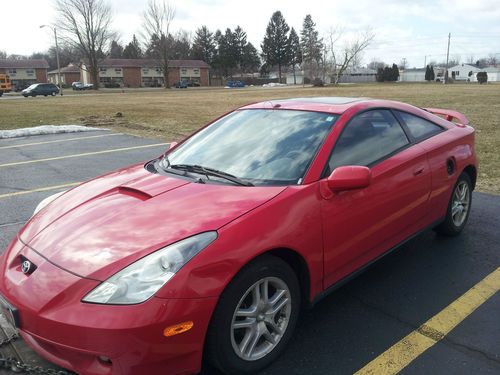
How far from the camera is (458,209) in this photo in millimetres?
4305

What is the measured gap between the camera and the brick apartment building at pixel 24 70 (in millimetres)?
86562

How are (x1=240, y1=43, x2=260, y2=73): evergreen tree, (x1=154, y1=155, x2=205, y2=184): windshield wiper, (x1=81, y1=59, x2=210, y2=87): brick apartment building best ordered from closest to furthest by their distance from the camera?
1. (x1=154, y1=155, x2=205, y2=184): windshield wiper
2. (x1=81, y1=59, x2=210, y2=87): brick apartment building
3. (x1=240, y1=43, x2=260, y2=73): evergreen tree

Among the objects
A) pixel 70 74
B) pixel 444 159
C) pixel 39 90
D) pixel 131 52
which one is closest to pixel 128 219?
pixel 444 159

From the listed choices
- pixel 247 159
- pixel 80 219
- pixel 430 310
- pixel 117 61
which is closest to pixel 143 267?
pixel 80 219

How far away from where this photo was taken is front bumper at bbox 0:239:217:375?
2.00m

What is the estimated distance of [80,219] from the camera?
105 inches

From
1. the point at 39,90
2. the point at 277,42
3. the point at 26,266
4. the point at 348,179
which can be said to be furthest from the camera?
the point at 277,42

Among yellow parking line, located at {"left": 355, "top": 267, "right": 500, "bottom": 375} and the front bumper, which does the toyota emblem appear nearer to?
the front bumper

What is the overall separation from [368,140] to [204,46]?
103965mm

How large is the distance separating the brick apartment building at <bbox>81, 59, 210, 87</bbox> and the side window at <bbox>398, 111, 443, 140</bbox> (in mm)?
90057

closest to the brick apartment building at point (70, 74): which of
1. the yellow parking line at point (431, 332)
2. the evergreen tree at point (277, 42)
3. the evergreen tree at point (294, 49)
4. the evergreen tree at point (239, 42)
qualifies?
the evergreen tree at point (239, 42)

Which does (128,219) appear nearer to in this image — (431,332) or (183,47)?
(431,332)

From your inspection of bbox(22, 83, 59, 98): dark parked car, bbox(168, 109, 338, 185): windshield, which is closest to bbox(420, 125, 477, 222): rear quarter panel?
bbox(168, 109, 338, 185): windshield

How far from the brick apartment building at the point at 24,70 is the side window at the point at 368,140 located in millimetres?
94949
